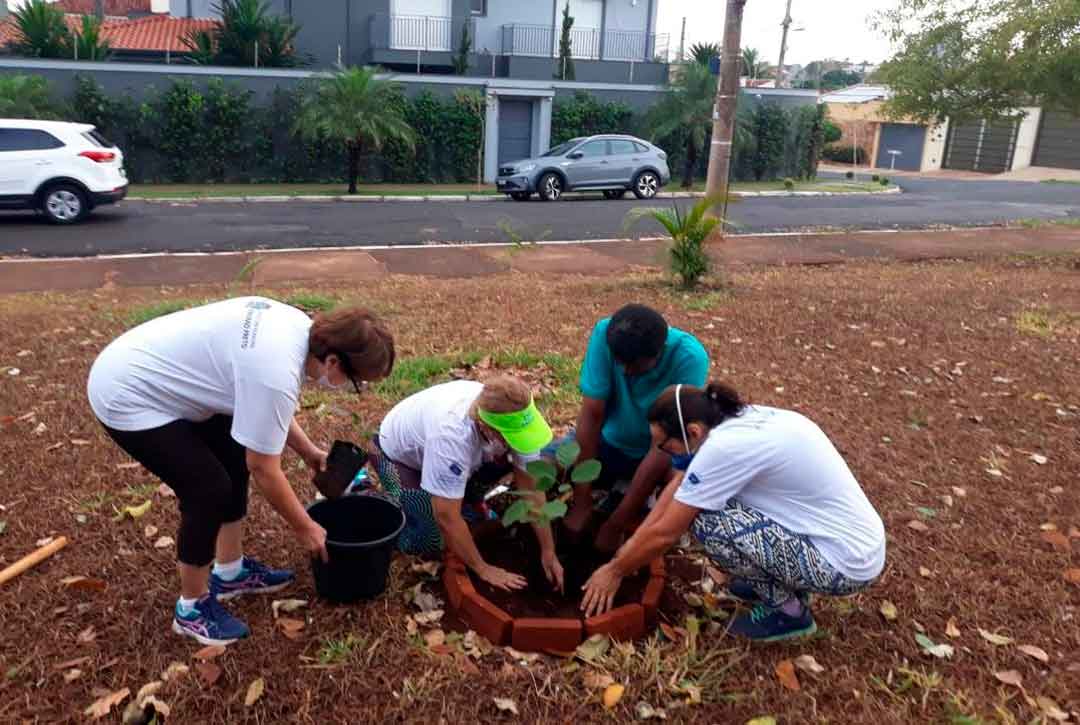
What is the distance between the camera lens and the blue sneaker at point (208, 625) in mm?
2959

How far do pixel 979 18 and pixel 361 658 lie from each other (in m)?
11.7

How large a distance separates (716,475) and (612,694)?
768 mm

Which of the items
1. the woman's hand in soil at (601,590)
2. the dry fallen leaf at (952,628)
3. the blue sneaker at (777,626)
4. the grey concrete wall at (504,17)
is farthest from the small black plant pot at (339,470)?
the grey concrete wall at (504,17)

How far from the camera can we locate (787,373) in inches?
238

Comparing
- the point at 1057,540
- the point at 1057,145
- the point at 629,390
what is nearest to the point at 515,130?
the point at 629,390

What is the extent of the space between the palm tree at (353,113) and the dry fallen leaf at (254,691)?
665 inches

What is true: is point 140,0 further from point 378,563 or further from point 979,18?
point 378,563

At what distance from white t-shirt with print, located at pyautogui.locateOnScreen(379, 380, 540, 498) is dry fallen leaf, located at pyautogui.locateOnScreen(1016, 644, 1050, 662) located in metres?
1.85

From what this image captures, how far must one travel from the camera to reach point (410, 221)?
1423cm

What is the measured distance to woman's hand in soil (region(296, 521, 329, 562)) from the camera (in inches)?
110

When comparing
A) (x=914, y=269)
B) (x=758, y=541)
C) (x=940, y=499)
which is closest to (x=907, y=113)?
(x=914, y=269)

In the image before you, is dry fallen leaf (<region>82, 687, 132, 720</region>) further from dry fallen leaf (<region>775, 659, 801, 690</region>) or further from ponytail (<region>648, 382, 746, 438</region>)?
dry fallen leaf (<region>775, 659, 801, 690</region>)

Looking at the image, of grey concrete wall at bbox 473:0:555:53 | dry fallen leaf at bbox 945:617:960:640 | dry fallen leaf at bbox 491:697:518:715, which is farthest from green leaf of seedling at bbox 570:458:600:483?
grey concrete wall at bbox 473:0:555:53

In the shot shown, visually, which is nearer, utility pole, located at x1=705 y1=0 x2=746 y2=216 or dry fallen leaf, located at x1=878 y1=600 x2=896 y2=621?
dry fallen leaf, located at x1=878 y1=600 x2=896 y2=621
